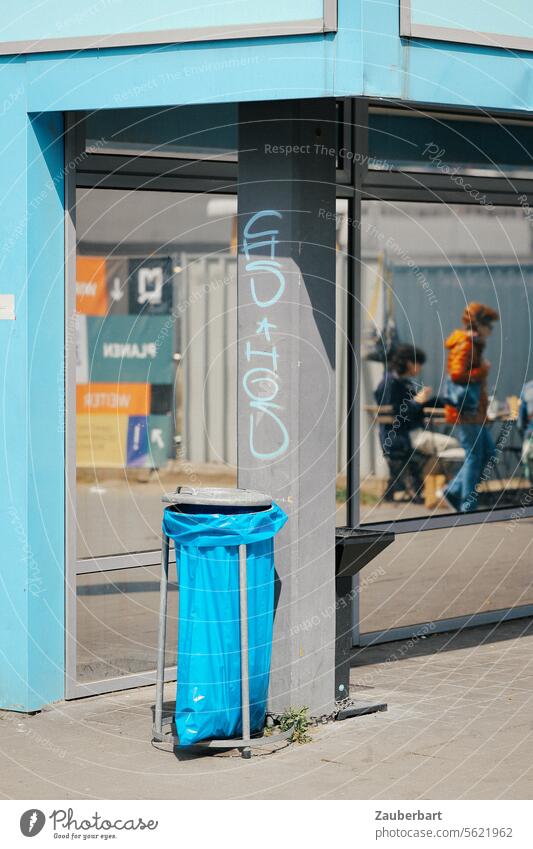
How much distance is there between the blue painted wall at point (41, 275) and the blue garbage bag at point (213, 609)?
1017mm

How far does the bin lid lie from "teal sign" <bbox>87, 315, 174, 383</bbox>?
1554 millimetres

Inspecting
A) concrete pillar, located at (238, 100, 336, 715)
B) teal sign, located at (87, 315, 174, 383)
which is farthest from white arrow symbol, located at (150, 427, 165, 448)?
concrete pillar, located at (238, 100, 336, 715)

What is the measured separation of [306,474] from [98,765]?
5.13ft

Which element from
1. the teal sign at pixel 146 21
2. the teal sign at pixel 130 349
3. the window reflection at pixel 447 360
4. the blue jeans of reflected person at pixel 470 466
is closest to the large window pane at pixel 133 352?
the teal sign at pixel 130 349

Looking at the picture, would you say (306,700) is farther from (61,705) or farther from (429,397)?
(429,397)

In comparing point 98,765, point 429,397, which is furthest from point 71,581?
point 429,397

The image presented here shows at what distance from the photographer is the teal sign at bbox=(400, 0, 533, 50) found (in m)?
6.19

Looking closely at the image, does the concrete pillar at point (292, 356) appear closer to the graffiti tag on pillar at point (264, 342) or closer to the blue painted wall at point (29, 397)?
the graffiti tag on pillar at point (264, 342)

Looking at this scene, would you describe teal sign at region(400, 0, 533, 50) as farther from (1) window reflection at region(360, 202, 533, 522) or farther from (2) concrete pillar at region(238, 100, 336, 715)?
(1) window reflection at region(360, 202, 533, 522)

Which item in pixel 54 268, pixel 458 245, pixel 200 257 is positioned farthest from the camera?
pixel 458 245

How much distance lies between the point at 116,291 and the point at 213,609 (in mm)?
2205

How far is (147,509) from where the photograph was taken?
26.5 feet

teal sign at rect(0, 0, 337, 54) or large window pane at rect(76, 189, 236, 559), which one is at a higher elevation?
teal sign at rect(0, 0, 337, 54)

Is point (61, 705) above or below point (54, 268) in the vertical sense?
below
